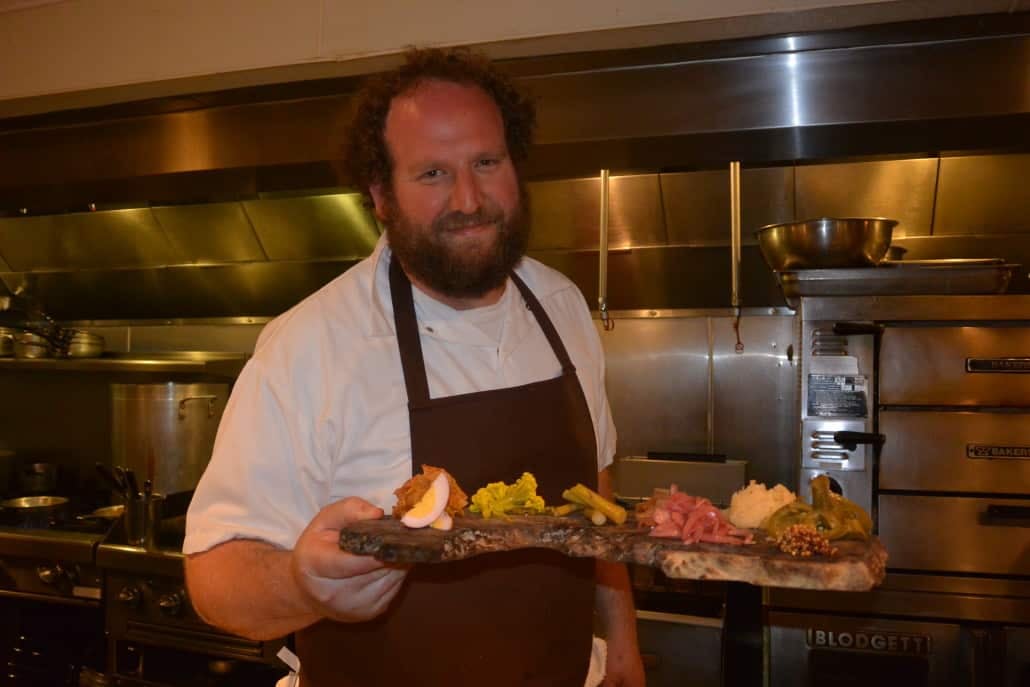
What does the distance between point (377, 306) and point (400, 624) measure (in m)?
0.71

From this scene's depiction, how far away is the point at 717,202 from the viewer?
160 inches

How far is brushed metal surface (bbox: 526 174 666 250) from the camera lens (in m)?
4.17

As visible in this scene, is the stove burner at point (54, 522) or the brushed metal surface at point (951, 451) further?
the stove burner at point (54, 522)

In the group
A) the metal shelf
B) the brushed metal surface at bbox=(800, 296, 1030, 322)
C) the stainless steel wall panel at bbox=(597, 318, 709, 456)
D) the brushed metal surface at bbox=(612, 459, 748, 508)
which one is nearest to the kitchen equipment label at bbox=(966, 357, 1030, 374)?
the brushed metal surface at bbox=(800, 296, 1030, 322)

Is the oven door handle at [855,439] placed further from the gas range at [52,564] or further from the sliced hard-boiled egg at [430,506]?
the gas range at [52,564]

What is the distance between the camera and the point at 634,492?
4.05 meters

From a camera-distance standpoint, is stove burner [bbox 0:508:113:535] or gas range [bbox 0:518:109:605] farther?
stove burner [bbox 0:508:113:535]

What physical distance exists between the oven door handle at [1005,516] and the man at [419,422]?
65.0 inches

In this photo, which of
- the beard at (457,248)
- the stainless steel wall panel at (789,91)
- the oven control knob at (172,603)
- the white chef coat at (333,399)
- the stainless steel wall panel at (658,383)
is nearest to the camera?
the white chef coat at (333,399)

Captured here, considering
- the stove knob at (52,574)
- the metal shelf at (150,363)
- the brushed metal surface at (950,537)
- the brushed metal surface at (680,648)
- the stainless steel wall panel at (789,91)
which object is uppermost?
the stainless steel wall panel at (789,91)

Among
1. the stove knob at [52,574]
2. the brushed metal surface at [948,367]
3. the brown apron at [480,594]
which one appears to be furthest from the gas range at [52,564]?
the brushed metal surface at [948,367]

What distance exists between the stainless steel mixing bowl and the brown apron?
1.65 m

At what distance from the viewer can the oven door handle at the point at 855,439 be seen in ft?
9.71

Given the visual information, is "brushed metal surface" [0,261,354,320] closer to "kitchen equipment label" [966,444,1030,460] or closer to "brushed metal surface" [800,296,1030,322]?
"brushed metal surface" [800,296,1030,322]
